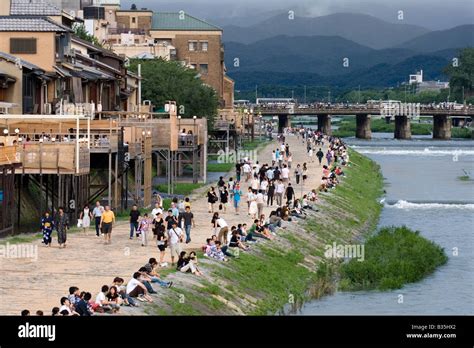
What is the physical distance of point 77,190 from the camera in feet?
162

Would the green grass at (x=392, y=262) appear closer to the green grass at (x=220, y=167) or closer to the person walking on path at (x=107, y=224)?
the person walking on path at (x=107, y=224)

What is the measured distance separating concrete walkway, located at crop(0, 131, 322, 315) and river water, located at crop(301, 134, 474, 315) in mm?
5281

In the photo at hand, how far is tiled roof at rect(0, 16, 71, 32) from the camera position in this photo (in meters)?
59.6

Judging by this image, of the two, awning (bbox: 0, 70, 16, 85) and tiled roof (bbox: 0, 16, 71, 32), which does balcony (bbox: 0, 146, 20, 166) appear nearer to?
awning (bbox: 0, 70, 16, 85)

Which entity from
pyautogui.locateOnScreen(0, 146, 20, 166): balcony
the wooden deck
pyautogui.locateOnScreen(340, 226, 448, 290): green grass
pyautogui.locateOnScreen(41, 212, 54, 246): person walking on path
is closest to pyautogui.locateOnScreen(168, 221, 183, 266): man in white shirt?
pyautogui.locateOnScreen(41, 212, 54, 246): person walking on path

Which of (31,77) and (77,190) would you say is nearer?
(77,190)

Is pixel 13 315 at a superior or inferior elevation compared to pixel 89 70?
inferior

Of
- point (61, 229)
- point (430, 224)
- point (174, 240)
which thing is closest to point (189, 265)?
point (174, 240)

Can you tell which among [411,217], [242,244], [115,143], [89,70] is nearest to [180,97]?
[89,70]

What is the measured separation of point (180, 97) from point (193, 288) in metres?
60.2

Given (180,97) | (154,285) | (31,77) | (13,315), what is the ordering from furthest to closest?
(180,97) < (31,77) < (154,285) < (13,315)

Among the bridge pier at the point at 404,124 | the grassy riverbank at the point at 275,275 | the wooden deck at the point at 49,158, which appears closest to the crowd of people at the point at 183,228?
the grassy riverbank at the point at 275,275
